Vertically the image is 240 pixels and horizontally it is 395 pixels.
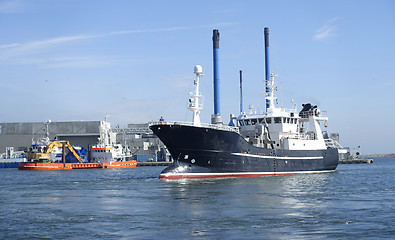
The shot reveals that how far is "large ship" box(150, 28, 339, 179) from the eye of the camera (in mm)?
34719

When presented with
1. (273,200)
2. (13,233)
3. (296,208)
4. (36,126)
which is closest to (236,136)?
(273,200)

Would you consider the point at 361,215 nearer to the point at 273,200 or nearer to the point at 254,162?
the point at 273,200

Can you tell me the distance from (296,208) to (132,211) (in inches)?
268

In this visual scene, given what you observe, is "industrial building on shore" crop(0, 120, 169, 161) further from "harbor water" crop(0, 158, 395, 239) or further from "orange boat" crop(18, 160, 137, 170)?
"harbor water" crop(0, 158, 395, 239)

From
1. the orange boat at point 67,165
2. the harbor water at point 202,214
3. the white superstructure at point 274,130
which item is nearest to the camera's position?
the harbor water at point 202,214

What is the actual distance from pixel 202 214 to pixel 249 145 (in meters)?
18.9

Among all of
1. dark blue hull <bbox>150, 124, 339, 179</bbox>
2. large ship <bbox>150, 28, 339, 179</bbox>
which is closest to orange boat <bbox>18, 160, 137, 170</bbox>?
large ship <bbox>150, 28, 339, 179</bbox>

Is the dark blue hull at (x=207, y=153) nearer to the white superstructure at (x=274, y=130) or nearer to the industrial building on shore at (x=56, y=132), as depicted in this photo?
the white superstructure at (x=274, y=130)

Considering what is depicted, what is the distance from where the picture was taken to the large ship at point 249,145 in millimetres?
34719

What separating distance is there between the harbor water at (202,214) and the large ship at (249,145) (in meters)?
6.35

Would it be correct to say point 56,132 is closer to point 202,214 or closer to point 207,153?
point 207,153

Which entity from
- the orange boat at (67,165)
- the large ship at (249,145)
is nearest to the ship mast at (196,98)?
the large ship at (249,145)

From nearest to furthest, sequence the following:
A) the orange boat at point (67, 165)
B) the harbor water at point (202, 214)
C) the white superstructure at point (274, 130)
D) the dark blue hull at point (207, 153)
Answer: the harbor water at point (202, 214)
the dark blue hull at point (207, 153)
the white superstructure at point (274, 130)
the orange boat at point (67, 165)

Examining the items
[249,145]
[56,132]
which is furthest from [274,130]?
[56,132]
